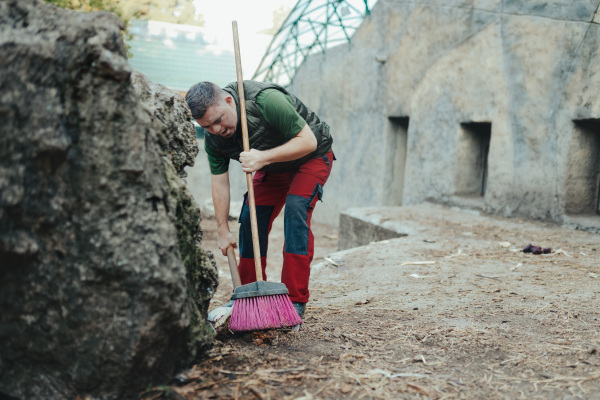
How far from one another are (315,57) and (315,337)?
10.5 meters

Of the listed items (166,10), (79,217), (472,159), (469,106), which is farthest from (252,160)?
(166,10)

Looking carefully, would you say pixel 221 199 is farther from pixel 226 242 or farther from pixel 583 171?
pixel 583 171

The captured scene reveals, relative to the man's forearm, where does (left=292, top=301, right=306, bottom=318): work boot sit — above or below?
below

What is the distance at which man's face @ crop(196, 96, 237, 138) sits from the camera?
10.6 feet

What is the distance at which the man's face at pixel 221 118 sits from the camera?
3229 mm

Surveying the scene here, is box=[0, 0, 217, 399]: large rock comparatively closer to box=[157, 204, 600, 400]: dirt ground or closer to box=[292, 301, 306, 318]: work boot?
box=[157, 204, 600, 400]: dirt ground

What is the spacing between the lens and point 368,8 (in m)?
10.8

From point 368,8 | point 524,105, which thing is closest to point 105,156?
point 524,105

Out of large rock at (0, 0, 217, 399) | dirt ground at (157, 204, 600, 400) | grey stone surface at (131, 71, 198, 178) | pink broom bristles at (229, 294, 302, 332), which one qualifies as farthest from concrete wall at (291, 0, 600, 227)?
large rock at (0, 0, 217, 399)

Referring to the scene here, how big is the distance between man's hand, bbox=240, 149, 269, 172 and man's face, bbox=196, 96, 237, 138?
243mm

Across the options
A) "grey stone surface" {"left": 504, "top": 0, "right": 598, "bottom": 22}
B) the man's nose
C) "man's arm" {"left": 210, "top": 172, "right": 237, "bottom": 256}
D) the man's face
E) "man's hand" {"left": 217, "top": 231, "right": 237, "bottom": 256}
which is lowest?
"man's hand" {"left": 217, "top": 231, "right": 237, "bottom": 256}

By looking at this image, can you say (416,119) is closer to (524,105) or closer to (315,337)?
(524,105)

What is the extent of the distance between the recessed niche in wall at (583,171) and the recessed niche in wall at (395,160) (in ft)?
13.0

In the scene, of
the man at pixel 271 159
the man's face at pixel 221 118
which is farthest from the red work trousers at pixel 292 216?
the man's face at pixel 221 118
